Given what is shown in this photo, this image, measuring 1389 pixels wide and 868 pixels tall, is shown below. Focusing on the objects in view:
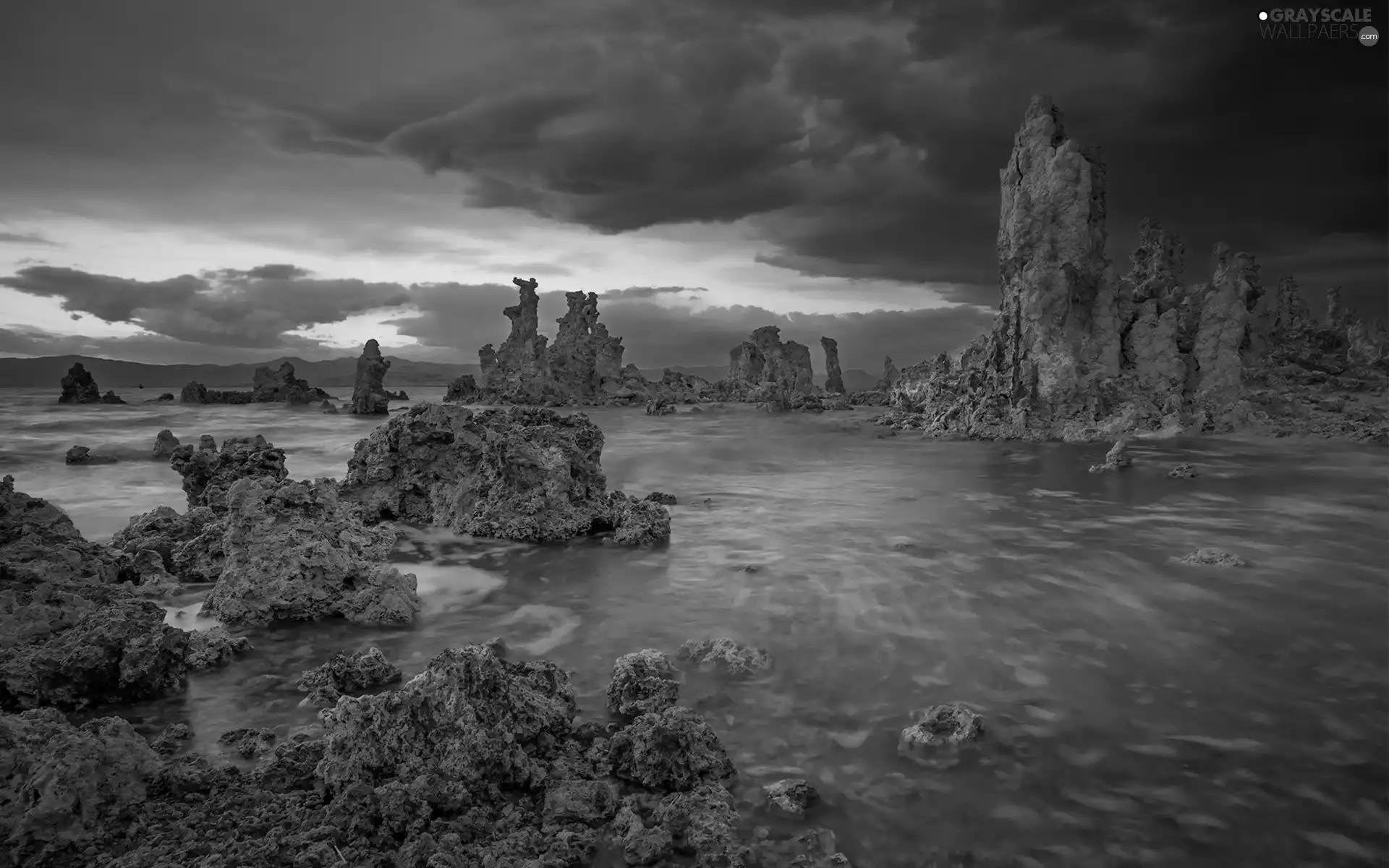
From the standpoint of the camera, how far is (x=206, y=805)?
3.55 metres

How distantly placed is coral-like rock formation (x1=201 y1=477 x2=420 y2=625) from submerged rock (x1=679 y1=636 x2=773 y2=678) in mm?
3137

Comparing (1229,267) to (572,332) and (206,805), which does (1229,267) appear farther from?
(572,332)

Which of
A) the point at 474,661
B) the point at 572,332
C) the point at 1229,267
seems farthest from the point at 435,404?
the point at 572,332

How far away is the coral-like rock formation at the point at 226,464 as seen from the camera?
11.1 metres

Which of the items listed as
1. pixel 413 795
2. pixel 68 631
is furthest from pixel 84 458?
pixel 413 795

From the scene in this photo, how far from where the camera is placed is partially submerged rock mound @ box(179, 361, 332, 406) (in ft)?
213

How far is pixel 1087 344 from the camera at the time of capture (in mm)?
30812

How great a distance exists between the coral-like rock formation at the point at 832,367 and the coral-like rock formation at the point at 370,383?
183 ft

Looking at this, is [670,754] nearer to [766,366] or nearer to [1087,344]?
[1087,344]

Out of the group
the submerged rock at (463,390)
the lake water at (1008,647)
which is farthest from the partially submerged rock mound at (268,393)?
the lake water at (1008,647)

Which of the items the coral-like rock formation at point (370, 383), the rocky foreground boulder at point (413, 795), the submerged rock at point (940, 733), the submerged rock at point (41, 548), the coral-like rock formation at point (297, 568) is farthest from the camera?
the coral-like rock formation at point (370, 383)

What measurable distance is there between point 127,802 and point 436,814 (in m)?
1.57

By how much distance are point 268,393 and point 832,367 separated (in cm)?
6577

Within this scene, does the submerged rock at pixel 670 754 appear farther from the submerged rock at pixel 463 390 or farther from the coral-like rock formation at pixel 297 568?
the submerged rock at pixel 463 390
